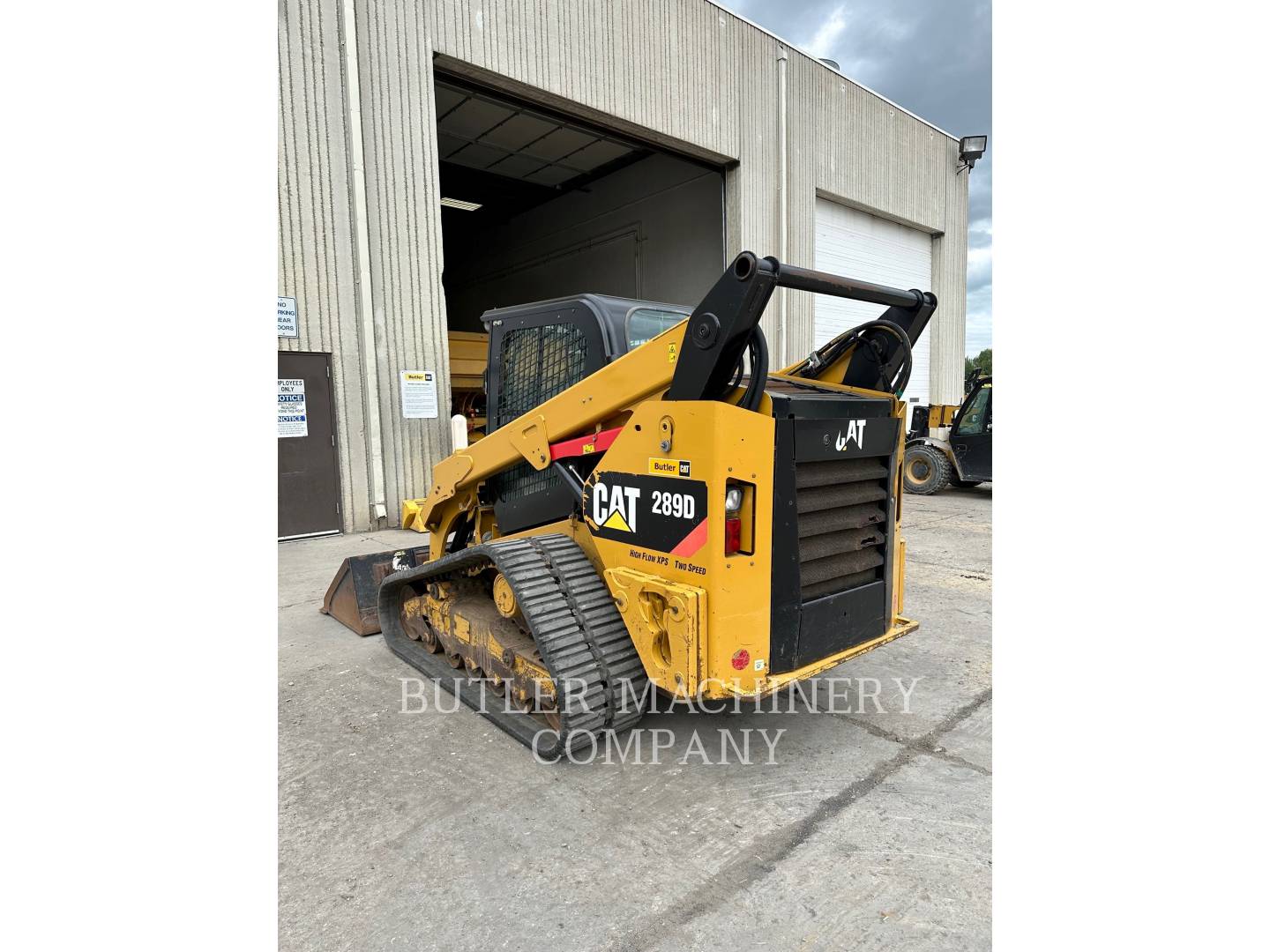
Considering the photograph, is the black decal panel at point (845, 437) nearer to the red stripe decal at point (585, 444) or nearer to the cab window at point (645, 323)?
the red stripe decal at point (585, 444)

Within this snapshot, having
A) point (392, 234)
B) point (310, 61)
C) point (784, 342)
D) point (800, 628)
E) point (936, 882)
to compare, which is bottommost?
point (936, 882)

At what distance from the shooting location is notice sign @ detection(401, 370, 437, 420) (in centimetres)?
897

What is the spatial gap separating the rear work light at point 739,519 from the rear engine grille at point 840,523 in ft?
0.76

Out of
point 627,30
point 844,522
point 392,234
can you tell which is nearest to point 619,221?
point 627,30

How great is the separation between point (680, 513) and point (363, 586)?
3022 millimetres

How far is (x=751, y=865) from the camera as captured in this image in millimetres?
2307

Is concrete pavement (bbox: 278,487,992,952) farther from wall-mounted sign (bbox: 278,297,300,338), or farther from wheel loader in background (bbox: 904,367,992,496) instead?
wheel loader in background (bbox: 904,367,992,496)

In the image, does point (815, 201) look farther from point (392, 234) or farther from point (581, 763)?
point (581, 763)

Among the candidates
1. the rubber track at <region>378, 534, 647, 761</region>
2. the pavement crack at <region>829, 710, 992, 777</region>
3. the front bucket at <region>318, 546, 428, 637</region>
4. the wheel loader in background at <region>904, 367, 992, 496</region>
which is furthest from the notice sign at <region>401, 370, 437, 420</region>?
the pavement crack at <region>829, 710, 992, 777</region>

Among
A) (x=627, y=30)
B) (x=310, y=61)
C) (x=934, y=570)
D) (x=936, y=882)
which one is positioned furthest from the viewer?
(x=627, y=30)

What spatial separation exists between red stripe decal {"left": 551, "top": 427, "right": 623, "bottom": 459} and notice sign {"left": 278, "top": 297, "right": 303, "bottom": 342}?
5.96m

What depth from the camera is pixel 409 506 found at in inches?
206

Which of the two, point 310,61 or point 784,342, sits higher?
point 310,61

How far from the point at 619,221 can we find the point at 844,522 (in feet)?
45.2
